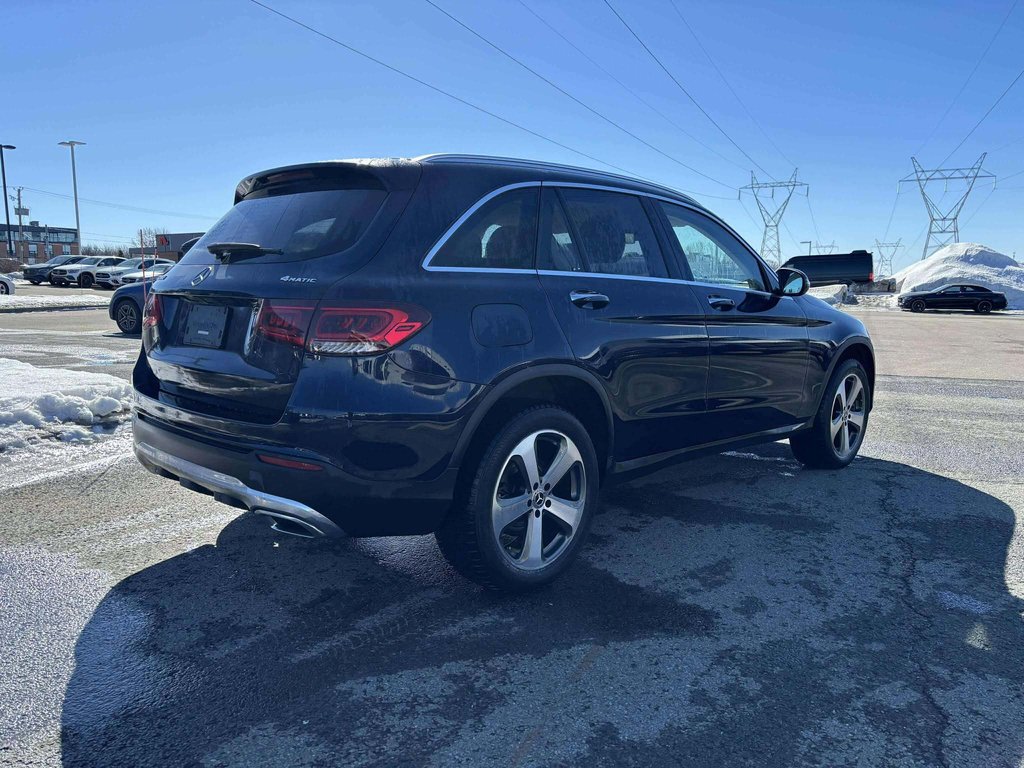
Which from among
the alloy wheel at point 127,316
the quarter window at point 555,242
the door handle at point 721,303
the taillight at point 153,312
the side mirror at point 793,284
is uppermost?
the quarter window at point 555,242

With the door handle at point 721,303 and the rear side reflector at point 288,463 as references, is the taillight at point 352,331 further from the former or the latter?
the door handle at point 721,303

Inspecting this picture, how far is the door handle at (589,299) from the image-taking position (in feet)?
11.3

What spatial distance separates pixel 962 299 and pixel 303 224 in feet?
142

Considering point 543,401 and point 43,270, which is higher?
point 543,401

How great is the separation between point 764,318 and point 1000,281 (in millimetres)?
70583

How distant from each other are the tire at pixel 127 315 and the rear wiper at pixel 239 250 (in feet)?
40.6

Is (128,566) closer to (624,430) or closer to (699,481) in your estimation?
(624,430)

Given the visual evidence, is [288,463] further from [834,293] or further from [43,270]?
[834,293]

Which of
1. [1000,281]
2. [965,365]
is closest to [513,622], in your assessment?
[965,365]

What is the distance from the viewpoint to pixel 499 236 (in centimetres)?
331

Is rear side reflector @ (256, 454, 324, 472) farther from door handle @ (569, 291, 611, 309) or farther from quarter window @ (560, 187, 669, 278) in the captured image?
quarter window @ (560, 187, 669, 278)

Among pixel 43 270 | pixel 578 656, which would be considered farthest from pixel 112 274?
pixel 578 656

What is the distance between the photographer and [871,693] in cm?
262

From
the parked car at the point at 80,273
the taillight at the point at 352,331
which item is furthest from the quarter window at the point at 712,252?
the parked car at the point at 80,273
